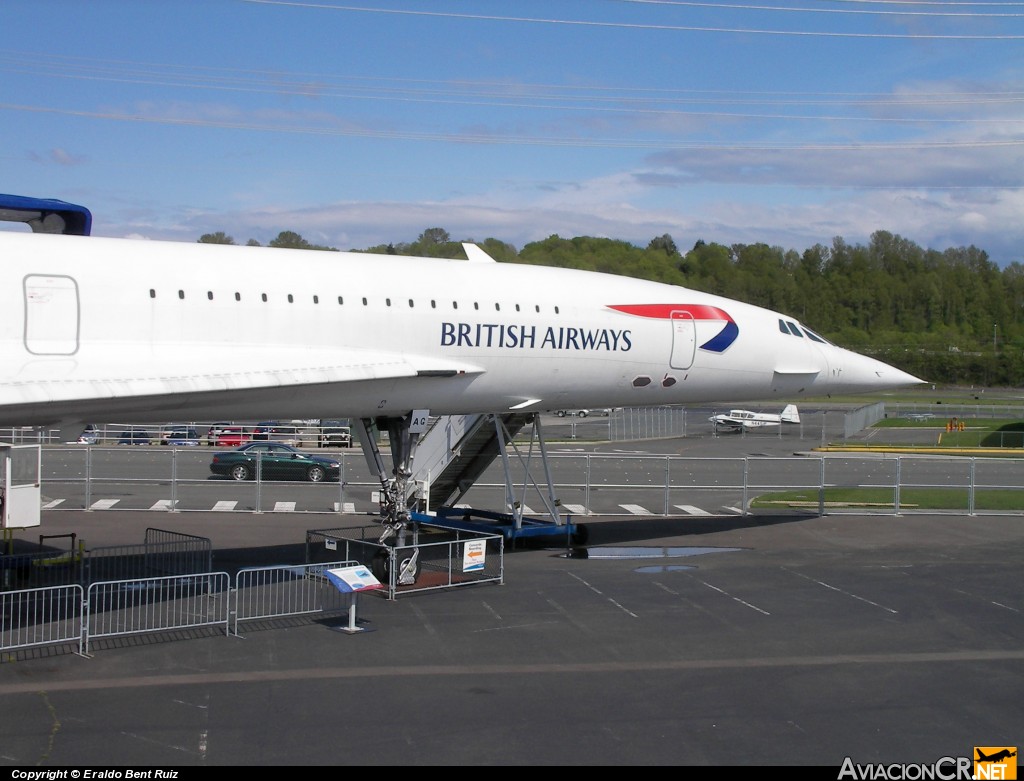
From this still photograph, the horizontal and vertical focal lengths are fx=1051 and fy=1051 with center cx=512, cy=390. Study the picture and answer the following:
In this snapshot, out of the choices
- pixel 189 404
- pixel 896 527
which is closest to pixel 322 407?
pixel 189 404

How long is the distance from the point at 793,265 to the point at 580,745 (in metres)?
95.2

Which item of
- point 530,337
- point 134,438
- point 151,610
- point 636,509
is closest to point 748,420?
point 636,509

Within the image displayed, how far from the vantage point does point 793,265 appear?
328ft

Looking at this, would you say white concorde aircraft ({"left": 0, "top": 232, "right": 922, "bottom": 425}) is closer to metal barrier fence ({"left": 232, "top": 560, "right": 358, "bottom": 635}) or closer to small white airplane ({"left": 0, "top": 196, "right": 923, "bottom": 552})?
small white airplane ({"left": 0, "top": 196, "right": 923, "bottom": 552})

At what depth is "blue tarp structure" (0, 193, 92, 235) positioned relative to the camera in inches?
729

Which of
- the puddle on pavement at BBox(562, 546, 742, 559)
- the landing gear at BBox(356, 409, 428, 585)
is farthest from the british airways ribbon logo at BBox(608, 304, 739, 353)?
the landing gear at BBox(356, 409, 428, 585)

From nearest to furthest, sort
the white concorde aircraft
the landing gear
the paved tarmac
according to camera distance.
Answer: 1. the paved tarmac
2. the white concorde aircraft
3. the landing gear

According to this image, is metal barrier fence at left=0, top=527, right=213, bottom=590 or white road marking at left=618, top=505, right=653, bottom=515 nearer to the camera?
metal barrier fence at left=0, top=527, right=213, bottom=590

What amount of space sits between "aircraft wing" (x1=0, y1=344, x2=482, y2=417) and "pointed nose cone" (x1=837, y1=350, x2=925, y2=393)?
9723mm

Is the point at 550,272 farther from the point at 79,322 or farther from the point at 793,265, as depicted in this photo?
the point at 793,265

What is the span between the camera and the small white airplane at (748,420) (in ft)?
191

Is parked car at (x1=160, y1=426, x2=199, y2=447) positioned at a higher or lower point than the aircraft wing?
lower

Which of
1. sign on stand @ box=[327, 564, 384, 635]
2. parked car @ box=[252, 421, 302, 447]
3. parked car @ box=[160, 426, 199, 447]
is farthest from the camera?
parked car @ box=[252, 421, 302, 447]

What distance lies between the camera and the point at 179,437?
4294 centimetres
